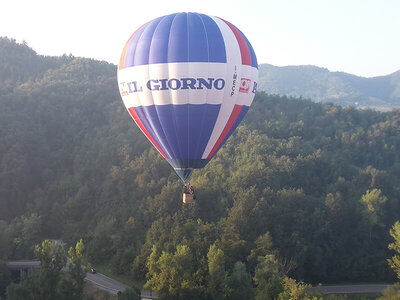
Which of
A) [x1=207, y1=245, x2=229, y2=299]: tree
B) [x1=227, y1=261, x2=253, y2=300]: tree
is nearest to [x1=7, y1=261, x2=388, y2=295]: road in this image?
[x1=207, y1=245, x2=229, y2=299]: tree

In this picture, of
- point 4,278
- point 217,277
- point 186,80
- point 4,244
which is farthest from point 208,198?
point 186,80

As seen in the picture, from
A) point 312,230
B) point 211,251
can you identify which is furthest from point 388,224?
point 211,251

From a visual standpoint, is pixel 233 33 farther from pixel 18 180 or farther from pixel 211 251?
pixel 18 180

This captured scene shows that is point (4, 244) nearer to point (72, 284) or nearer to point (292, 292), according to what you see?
point (72, 284)

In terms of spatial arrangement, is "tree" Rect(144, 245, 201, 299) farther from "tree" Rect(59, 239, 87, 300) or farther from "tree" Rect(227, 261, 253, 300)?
"tree" Rect(59, 239, 87, 300)

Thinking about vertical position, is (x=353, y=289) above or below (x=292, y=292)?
below
